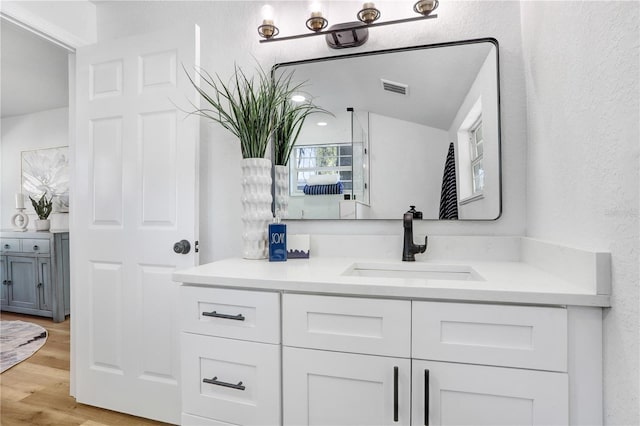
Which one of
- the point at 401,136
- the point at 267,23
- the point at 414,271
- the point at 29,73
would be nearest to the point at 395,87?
the point at 401,136

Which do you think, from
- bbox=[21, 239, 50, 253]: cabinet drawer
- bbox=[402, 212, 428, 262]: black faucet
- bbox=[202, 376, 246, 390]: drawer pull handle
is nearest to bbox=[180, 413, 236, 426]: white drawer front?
bbox=[202, 376, 246, 390]: drawer pull handle

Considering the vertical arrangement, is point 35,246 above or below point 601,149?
below

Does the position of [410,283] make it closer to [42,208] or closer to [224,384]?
[224,384]

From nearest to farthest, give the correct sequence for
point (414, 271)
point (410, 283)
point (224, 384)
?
point (410, 283) → point (224, 384) → point (414, 271)

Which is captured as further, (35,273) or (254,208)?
(35,273)

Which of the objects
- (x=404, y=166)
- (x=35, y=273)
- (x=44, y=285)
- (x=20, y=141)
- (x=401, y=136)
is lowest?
(x=44, y=285)

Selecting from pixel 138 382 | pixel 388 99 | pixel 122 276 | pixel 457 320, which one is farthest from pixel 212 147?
pixel 457 320

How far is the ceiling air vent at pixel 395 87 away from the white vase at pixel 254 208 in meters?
0.70

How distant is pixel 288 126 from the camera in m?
1.71

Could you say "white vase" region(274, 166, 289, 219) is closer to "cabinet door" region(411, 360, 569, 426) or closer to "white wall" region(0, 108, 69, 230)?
"cabinet door" region(411, 360, 569, 426)

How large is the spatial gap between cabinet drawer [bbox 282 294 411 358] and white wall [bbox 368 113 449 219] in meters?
0.68

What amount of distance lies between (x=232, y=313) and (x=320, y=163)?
2.84 ft

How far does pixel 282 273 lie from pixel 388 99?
99cm

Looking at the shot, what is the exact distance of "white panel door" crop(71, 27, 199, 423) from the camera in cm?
175
